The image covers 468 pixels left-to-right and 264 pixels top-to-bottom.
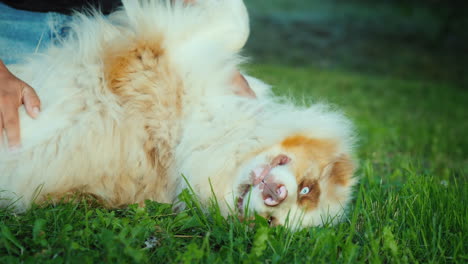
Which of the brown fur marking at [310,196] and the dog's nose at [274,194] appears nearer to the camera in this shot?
the dog's nose at [274,194]

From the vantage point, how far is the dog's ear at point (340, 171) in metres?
2.31

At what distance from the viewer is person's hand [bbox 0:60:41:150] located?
6.63ft

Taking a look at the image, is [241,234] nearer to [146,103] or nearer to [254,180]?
[254,180]

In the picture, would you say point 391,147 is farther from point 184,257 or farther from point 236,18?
point 184,257

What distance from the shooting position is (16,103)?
2.04 meters

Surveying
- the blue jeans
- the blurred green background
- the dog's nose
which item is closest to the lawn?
the dog's nose

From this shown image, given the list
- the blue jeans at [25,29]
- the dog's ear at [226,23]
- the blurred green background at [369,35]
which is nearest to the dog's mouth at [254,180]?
the dog's ear at [226,23]

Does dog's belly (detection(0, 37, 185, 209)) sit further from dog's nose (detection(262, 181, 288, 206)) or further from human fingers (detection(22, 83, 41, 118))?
dog's nose (detection(262, 181, 288, 206))

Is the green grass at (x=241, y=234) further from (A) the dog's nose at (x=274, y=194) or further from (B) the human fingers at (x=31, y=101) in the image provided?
(B) the human fingers at (x=31, y=101)

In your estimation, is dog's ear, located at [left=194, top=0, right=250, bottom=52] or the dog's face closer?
the dog's face

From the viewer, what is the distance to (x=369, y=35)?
17.2 m

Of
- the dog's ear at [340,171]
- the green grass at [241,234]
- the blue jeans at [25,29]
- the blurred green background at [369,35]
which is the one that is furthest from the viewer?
the blurred green background at [369,35]

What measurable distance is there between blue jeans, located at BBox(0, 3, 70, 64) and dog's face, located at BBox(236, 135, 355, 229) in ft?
4.66

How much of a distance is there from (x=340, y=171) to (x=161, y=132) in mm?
970
